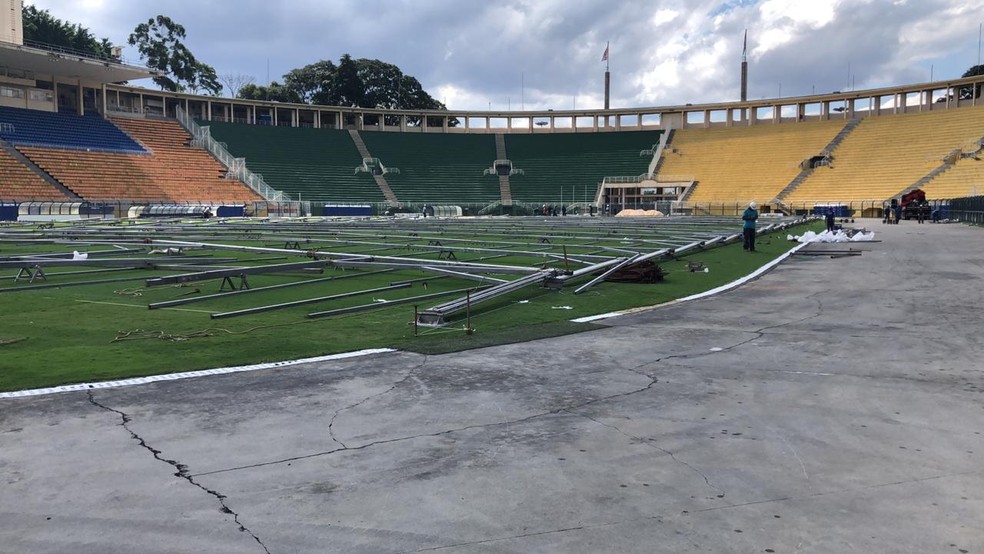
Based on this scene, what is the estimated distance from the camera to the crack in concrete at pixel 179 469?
132 inches

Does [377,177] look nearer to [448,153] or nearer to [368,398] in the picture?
[448,153]

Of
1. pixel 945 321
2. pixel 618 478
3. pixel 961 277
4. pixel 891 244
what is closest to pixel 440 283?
pixel 945 321

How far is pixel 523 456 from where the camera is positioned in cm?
430

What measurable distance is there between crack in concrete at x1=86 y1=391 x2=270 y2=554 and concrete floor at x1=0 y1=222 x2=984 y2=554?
0.05 ft

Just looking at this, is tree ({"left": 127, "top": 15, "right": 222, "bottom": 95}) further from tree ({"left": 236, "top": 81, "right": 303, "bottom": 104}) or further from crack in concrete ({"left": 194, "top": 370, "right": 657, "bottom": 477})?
crack in concrete ({"left": 194, "top": 370, "right": 657, "bottom": 477})

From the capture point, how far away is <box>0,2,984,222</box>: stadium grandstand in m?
53.0

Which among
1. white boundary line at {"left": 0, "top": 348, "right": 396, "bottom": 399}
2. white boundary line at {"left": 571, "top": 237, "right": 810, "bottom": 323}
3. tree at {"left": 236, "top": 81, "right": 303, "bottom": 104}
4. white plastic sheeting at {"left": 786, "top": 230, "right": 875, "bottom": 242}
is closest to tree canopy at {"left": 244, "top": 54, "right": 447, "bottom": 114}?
tree at {"left": 236, "top": 81, "right": 303, "bottom": 104}

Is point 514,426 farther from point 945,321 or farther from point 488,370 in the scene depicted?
point 945,321

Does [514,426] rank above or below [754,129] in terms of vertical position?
below

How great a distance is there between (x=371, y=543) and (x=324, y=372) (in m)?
3.36

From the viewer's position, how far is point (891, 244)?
23531 millimetres

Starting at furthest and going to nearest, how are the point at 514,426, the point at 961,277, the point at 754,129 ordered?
1. the point at 754,129
2. the point at 961,277
3. the point at 514,426

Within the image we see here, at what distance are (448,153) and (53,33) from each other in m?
49.6

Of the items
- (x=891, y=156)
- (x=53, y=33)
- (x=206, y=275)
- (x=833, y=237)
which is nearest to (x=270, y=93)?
(x=53, y=33)
